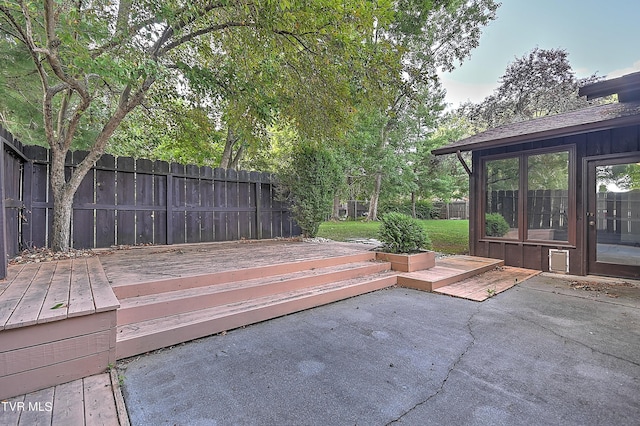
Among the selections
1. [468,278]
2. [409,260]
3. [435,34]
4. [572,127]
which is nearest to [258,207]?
[409,260]

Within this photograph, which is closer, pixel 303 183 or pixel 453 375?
pixel 453 375

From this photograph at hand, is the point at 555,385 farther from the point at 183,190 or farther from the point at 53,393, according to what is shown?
the point at 183,190

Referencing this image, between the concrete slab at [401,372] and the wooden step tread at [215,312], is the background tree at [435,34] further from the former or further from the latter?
the concrete slab at [401,372]

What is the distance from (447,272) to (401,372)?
2.97m

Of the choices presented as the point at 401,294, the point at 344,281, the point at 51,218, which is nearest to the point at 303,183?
the point at 344,281

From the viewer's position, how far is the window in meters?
4.94

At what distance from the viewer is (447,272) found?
176 inches

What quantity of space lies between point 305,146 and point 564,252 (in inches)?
210

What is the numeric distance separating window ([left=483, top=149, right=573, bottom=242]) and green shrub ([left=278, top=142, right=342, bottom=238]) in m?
3.41

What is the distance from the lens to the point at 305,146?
6.36m

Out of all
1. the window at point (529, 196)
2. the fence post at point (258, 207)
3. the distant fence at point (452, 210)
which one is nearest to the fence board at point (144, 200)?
the fence post at point (258, 207)

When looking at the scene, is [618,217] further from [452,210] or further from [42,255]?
[452,210]

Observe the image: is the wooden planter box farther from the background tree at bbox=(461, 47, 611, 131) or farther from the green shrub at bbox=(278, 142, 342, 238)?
the background tree at bbox=(461, 47, 611, 131)

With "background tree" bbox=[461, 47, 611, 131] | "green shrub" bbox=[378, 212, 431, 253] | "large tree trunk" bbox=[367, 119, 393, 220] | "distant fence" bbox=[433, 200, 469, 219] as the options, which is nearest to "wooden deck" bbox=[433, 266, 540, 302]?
"green shrub" bbox=[378, 212, 431, 253]
